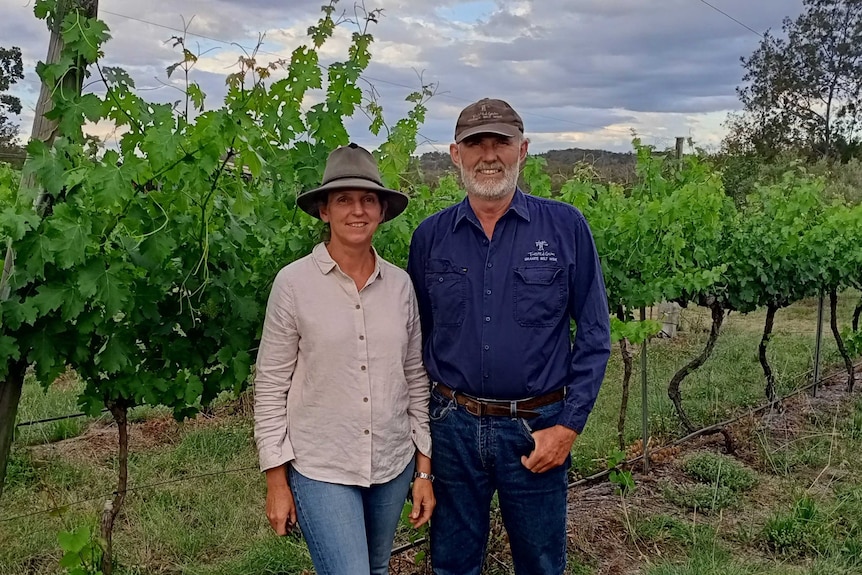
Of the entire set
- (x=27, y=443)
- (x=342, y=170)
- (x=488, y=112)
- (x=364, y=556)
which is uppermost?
(x=488, y=112)

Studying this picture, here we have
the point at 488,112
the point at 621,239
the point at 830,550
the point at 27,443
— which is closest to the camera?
the point at 488,112

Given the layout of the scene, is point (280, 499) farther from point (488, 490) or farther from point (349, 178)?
point (349, 178)

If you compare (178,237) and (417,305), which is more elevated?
(178,237)

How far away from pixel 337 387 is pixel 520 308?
66cm

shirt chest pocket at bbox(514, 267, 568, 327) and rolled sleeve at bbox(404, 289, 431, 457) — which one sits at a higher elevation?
shirt chest pocket at bbox(514, 267, 568, 327)

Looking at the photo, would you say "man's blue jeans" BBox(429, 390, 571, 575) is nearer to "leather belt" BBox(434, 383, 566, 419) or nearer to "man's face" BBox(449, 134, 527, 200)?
"leather belt" BBox(434, 383, 566, 419)

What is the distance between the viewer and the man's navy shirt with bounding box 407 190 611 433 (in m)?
2.55

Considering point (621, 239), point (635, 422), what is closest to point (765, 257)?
point (635, 422)

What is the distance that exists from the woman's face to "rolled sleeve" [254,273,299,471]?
0.73 ft

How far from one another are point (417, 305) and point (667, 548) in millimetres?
2767

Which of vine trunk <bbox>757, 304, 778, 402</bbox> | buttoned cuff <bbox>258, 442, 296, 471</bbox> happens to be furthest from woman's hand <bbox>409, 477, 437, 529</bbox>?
vine trunk <bbox>757, 304, 778, 402</bbox>

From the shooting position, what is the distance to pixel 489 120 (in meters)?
2.54

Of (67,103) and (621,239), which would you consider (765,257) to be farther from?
(67,103)

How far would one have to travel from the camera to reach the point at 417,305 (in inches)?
101
